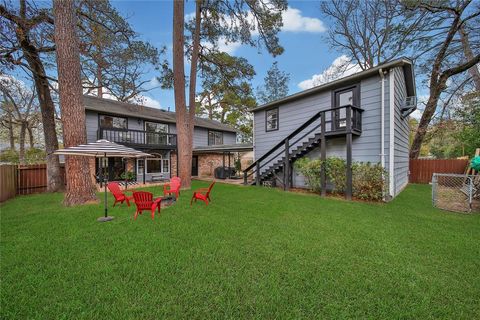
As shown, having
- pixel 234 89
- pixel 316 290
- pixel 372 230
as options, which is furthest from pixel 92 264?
pixel 234 89

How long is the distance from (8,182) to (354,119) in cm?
1382

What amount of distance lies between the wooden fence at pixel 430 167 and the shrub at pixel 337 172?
845cm

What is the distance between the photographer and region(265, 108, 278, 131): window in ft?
37.2

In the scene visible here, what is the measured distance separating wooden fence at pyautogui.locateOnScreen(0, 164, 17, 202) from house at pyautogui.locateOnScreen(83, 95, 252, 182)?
3683 millimetres

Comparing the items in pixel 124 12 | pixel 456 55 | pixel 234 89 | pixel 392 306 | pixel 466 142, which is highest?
pixel 124 12

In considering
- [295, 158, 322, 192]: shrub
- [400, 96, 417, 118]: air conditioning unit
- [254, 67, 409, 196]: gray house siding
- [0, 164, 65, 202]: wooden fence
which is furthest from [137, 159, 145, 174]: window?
[400, 96, 417, 118]: air conditioning unit

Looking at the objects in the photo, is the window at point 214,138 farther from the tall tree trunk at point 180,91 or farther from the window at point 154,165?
the tall tree trunk at point 180,91

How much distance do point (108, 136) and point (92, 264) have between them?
38.6 feet

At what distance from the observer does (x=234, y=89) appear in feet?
40.9

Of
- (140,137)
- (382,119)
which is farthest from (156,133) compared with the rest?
(382,119)

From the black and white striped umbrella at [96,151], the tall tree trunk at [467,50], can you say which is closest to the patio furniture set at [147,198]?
the black and white striped umbrella at [96,151]

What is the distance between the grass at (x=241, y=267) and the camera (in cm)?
205

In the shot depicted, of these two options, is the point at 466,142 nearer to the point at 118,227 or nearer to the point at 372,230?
the point at 372,230

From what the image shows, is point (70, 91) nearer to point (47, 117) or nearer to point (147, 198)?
point (147, 198)
